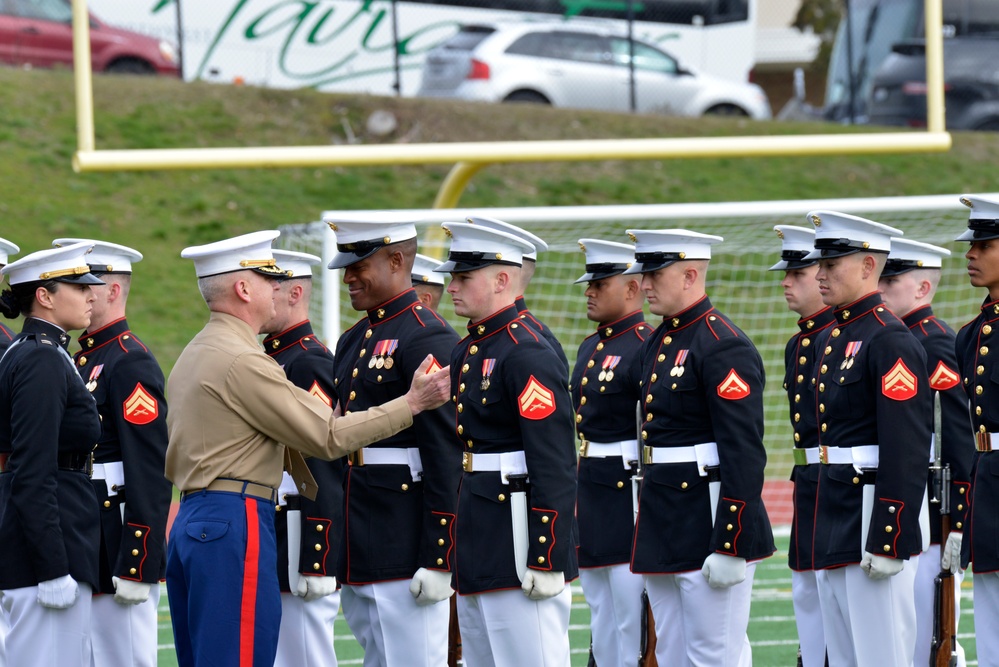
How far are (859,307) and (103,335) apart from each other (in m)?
2.89

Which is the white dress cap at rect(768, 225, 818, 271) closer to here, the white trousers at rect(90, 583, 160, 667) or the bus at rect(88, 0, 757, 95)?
the bus at rect(88, 0, 757, 95)

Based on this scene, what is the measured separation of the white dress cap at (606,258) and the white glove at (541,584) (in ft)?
7.01

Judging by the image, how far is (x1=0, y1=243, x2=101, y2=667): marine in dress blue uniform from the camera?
16.6ft

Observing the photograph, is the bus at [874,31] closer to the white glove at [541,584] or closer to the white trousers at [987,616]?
the white trousers at [987,616]

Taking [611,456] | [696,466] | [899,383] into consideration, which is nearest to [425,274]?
[611,456]

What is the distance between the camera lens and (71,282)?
212 inches

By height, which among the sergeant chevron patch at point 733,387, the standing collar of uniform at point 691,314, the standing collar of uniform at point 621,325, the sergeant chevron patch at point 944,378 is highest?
the standing collar of uniform at point 691,314

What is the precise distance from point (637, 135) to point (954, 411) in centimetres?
384

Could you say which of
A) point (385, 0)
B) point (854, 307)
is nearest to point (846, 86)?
point (385, 0)

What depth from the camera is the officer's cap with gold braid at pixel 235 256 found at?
4648mm

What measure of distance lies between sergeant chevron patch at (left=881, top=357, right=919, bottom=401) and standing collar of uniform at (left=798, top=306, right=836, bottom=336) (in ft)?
4.51

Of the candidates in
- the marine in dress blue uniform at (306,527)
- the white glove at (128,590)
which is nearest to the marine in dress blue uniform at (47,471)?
the white glove at (128,590)

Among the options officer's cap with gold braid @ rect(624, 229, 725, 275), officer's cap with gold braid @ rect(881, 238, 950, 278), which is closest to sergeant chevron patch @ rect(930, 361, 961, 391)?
officer's cap with gold braid @ rect(881, 238, 950, 278)

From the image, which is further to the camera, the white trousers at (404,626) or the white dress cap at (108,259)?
the white dress cap at (108,259)
